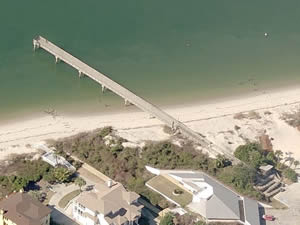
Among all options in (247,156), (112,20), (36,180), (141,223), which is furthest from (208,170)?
(112,20)

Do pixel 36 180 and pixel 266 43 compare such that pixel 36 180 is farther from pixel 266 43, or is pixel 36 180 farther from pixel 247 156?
pixel 266 43

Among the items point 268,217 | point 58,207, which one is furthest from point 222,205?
point 58,207

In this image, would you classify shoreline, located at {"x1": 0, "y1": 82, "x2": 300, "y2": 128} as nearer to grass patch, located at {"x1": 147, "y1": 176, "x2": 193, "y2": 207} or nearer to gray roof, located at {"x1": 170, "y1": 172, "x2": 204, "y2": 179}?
grass patch, located at {"x1": 147, "y1": 176, "x2": 193, "y2": 207}

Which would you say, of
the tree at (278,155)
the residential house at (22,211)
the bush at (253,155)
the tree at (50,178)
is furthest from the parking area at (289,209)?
the residential house at (22,211)

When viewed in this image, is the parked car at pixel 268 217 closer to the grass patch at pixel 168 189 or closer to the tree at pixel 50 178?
the grass patch at pixel 168 189

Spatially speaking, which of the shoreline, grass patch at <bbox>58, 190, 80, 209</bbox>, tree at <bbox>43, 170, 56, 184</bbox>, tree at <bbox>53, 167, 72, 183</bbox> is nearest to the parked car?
grass patch at <bbox>58, 190, 80, 209</bbox>

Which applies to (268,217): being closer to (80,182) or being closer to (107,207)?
(107,207)
